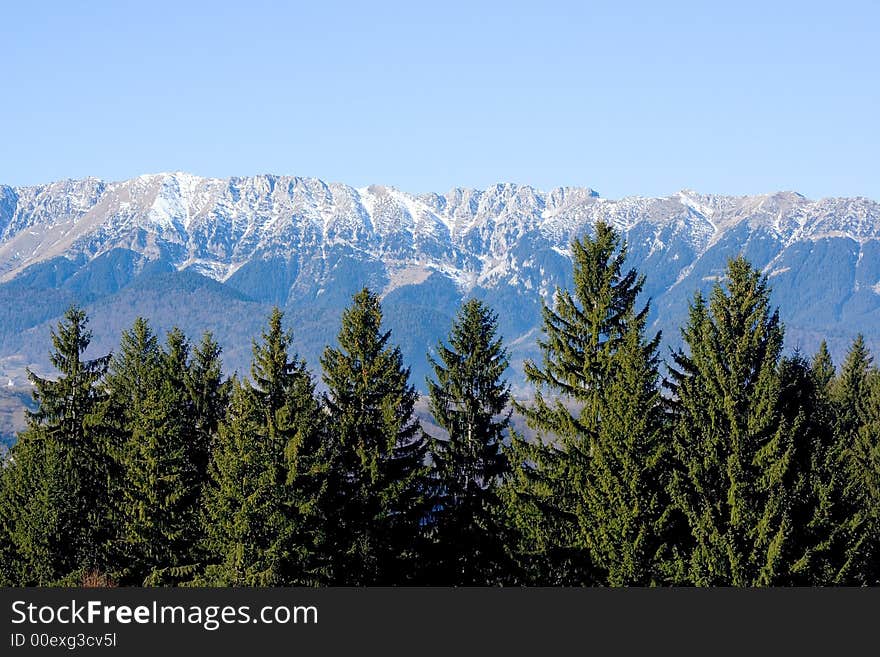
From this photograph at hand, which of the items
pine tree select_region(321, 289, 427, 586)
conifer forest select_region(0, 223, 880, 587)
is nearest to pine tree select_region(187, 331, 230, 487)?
conifer forest select_region(0, 223, 880, 587)

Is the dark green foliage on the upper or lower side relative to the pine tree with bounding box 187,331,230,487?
lower

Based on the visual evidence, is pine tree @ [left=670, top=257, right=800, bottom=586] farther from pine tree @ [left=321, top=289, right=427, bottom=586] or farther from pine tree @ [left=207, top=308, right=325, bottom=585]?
pine tree @ [left=207, top=308, right=325, bottom=585]

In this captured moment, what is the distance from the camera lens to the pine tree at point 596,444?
144ft

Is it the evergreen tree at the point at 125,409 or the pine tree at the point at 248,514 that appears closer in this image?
the pine tree at the point at 248,514

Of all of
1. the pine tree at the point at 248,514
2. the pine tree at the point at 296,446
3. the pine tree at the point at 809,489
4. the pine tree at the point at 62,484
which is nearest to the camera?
the pine tree at the point at 809,489

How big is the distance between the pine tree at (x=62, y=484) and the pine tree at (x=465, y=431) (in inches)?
602

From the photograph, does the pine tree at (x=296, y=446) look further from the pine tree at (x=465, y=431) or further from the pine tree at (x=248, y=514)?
the pine tree at (x=465, y=431)

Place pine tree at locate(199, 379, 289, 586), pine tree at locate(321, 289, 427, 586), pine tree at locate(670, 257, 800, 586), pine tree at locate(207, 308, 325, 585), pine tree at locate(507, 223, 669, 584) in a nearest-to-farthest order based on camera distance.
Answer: pine tree at locate(670, 257, 800, 586)
pine tree at locate(507, 223, 669, 584)
pine tree at locate(199, 379, 289, 586)
pine tree at locate(207, 308, 325, 585)
pine tree at locate(321, 289, 427, 586)

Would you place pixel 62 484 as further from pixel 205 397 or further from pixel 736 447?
pixel 736 447

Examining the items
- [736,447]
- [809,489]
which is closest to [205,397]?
[736,447]

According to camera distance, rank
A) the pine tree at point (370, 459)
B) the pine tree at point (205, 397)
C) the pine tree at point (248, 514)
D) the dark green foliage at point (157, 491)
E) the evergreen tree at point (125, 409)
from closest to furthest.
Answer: the pine tree at point (248, 514)
the pine tree at point (370, 459)
the dark green foliage at point (157, 491)
the evergreen tree at point (125, 409)
the pine tree at point (205, 397)

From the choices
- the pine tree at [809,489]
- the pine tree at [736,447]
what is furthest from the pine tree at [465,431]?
the pine tree at [809,489]

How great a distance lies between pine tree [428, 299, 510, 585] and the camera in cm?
5369

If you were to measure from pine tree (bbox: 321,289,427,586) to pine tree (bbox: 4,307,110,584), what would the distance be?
38.9 feet
